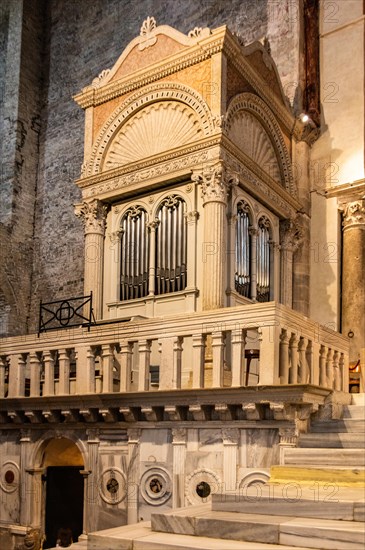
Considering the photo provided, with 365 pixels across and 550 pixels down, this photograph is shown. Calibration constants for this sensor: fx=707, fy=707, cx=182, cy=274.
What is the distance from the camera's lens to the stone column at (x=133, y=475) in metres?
8.45

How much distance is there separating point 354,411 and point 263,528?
3.01 meters

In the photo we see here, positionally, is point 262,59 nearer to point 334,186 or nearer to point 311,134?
point 311,134

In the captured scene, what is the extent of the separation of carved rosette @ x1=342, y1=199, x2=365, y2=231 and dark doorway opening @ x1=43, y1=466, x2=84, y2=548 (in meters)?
6.10

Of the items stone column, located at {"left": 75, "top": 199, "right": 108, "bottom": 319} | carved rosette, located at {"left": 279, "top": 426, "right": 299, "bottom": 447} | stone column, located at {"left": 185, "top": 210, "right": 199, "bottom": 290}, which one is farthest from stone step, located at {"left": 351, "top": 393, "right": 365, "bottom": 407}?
stone column, located at {"left": 75, "top": 199, "right": 108, "bottom": 319}

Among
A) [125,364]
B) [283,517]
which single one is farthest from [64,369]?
[283,517]

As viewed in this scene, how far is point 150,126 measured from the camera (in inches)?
456

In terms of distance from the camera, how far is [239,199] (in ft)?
36.0

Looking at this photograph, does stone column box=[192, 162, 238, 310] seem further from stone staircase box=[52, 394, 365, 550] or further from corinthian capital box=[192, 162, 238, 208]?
stone staircase box=[52, 394, 365, 550]

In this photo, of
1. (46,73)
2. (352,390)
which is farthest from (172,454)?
(46,73)

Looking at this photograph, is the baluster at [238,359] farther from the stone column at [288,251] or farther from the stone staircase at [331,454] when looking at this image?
the stone column at [288,251]

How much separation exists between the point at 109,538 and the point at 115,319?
508 centimetres

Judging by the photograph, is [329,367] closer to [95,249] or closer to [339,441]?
[339,441]

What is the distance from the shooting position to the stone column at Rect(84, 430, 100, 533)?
8.84 m

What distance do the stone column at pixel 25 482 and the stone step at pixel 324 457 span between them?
166 inches
